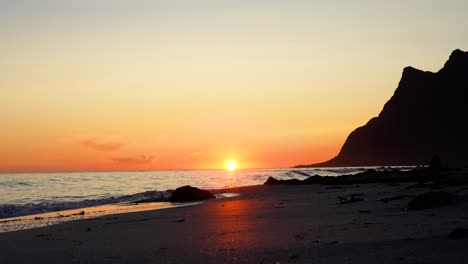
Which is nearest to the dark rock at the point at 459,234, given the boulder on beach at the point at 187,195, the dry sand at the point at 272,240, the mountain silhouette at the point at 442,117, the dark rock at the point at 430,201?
the dry sand at the point at 272,240

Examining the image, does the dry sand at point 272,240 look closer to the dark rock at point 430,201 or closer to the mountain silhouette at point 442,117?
the dark rock at point 430,201

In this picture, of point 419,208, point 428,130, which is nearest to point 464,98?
point 428,130

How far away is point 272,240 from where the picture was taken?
9359 mm

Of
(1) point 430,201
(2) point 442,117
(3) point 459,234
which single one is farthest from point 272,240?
(2) point 442,117

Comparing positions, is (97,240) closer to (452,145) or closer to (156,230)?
(156,230)

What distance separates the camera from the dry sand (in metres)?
7.31

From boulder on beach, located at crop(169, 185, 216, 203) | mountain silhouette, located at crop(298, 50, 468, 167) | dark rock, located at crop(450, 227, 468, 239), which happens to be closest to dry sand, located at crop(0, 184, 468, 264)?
dark rock, located at crop(450, 227, 468, 239)

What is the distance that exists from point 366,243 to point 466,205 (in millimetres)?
5156

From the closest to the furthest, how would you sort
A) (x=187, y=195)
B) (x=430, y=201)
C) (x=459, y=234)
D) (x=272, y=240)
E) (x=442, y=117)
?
(x=459, y=234)
(x=272, y=240)
(x=430, y=201)
(x=187, y=195)
(x=442, y=117)

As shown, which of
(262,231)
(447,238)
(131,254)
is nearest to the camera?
(447,238)

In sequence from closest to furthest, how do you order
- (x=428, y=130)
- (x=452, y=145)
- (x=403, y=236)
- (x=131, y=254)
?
(x=403, y=236)
(x=131, y=254)
(x=452, y=145)
(x=428, y=130)

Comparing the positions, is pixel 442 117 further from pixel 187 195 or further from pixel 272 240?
pixel 272 240

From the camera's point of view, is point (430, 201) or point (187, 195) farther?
point (187, 195)

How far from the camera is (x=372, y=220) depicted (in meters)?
11.1
